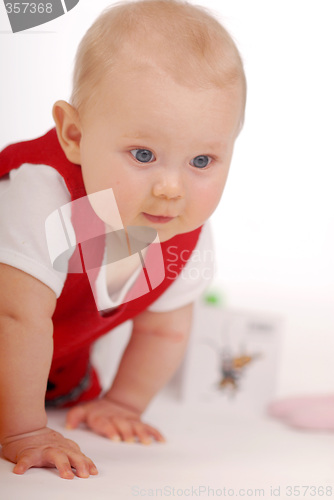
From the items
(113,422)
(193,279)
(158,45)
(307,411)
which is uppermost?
(158,45)

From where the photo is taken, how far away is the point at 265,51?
0.72m

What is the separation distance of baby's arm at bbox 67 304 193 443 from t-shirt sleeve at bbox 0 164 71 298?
9.1 inches

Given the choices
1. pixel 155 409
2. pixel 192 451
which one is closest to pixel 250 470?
pixel 192 451

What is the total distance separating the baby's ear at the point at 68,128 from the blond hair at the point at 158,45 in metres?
0.01

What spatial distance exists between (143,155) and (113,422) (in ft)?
1.09

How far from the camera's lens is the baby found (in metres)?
0.62

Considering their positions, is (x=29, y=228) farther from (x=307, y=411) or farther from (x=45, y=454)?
(x=307, y=411)

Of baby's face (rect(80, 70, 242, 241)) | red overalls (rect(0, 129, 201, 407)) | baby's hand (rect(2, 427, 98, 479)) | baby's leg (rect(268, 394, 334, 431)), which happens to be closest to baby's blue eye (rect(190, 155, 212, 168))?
baby's face (rect(80, 70, 242, 241))

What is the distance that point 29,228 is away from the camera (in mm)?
660

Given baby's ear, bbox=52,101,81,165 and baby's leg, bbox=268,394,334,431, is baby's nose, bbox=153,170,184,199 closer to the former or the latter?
baby's ear, bbox=52,101,81,165

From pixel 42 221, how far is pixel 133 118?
0.13m

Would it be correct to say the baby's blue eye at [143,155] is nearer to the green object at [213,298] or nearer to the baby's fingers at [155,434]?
the baby's fingers at [155,434]

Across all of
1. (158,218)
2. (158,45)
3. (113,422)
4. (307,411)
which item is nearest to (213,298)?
(307,411)

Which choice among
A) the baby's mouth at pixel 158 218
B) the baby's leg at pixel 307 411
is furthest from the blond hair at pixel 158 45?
the baby's leg at pixel 307 411
